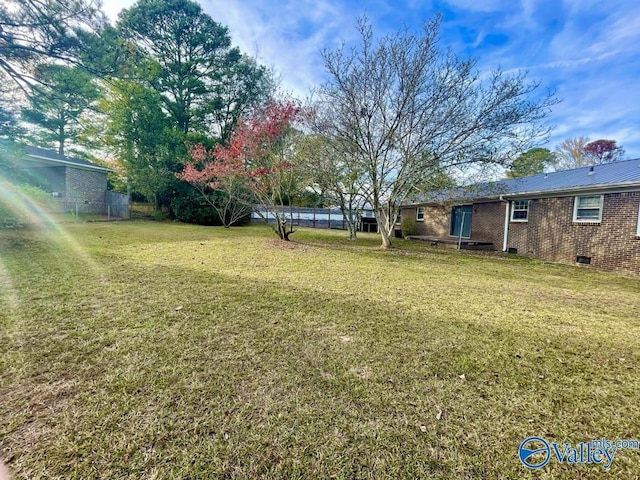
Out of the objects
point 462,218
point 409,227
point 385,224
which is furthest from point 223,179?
point 409,227

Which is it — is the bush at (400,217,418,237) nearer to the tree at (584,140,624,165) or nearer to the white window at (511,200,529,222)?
the white window at (511,200,529,222)

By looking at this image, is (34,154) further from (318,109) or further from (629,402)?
(629,402)

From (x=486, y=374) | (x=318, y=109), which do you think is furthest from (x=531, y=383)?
(x=318, y=109)

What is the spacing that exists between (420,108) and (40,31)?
986 centimetres

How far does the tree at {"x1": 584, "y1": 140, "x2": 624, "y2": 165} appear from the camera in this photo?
2512cm

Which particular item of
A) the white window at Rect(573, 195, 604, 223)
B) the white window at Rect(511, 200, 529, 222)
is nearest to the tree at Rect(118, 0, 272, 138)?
the white window at Rect(511, 200, 529, 222)

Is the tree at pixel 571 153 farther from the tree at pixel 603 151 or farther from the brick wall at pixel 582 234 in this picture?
the brick wall at pixel 582 234

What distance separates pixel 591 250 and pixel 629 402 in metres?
8.57

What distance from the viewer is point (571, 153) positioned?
25.9 m

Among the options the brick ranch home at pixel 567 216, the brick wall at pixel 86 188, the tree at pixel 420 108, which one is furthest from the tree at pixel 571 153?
the brick wall at pixel 86 188

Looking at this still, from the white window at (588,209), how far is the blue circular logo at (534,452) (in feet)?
31.1

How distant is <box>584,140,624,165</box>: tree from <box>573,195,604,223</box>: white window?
23964mm

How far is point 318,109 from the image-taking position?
994 centimetres

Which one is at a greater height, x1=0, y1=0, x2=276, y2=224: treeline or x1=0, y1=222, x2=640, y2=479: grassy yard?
x1=0, y1=0, x2=276, y2=224: treeline
